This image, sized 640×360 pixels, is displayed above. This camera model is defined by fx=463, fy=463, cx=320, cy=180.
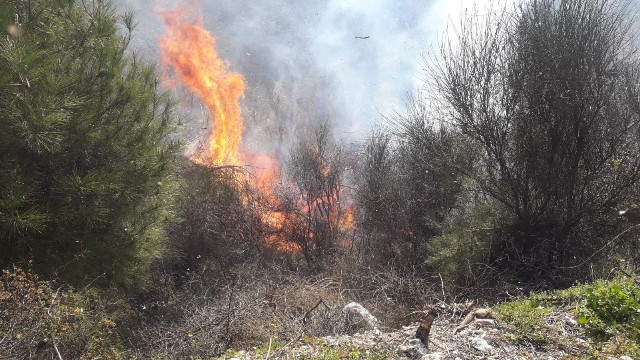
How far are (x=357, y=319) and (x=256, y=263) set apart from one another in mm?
8601

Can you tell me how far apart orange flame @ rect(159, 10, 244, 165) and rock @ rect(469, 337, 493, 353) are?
65.4 ft

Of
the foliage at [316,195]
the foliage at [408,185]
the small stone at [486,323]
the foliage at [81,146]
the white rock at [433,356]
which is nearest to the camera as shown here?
the white rock at [433,356]

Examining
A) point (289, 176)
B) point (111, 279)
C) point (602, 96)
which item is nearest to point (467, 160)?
point (602, 96)

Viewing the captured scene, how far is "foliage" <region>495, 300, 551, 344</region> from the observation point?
4.20 metres

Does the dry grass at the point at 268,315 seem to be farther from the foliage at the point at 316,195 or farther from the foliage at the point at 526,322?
Answer: the foliage at the point at 316,195

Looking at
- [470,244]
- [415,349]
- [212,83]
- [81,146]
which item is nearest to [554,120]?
[470,244]

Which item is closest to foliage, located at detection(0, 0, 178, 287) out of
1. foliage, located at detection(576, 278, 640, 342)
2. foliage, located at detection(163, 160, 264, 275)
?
foliage, located at detection(163, 160, 264, 275)

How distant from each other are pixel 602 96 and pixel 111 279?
976cm

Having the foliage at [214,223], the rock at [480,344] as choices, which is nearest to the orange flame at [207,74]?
the foliage at [214,223]

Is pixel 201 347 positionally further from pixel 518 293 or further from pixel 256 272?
pixel 256 272

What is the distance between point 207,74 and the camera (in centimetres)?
2470

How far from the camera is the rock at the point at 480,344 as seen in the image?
3981mm

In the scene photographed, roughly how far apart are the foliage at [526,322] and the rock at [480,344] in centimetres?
34

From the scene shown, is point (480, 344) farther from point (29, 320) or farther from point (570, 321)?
point (29, 320)
